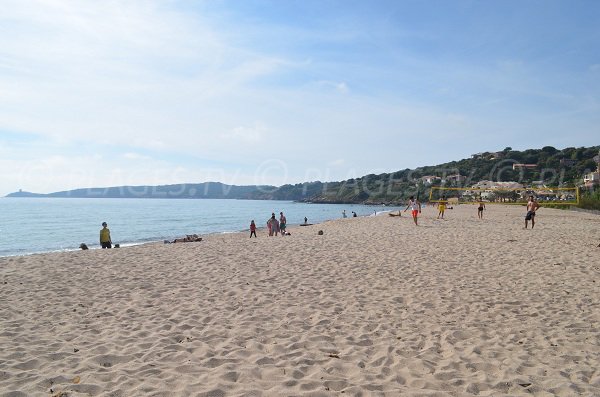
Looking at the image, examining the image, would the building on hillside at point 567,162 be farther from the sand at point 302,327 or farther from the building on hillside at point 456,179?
the sand at point 302,327

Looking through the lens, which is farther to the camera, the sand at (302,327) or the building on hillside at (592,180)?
the building on hillside at (592,180)

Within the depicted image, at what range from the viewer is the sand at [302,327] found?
343 cm

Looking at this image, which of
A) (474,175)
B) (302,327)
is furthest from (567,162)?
(302,327)

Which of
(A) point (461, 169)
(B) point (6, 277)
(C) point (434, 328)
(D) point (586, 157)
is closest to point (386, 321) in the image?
(C) point (434, 328)

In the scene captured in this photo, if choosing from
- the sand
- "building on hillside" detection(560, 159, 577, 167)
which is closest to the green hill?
"building on hillside" detection(560, 159, 577, 167)

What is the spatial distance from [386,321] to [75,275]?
233 inches

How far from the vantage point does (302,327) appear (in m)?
4.82

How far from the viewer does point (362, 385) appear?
3.37 m

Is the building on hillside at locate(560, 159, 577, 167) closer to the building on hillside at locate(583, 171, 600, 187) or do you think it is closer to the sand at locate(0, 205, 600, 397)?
the building on hillside at locate(583, 171, 600, 187)

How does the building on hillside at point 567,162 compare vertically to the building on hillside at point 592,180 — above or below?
above

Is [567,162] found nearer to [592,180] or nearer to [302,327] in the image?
[592,180]

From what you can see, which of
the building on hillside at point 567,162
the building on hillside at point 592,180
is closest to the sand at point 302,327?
the building on hillside at point 592,180

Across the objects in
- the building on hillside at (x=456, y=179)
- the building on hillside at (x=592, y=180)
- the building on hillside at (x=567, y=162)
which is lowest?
the building on hillside at (x=592, y=180)

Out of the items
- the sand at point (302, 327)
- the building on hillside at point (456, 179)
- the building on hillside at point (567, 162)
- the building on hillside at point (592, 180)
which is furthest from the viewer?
the building on hillside at point (456, 179)
